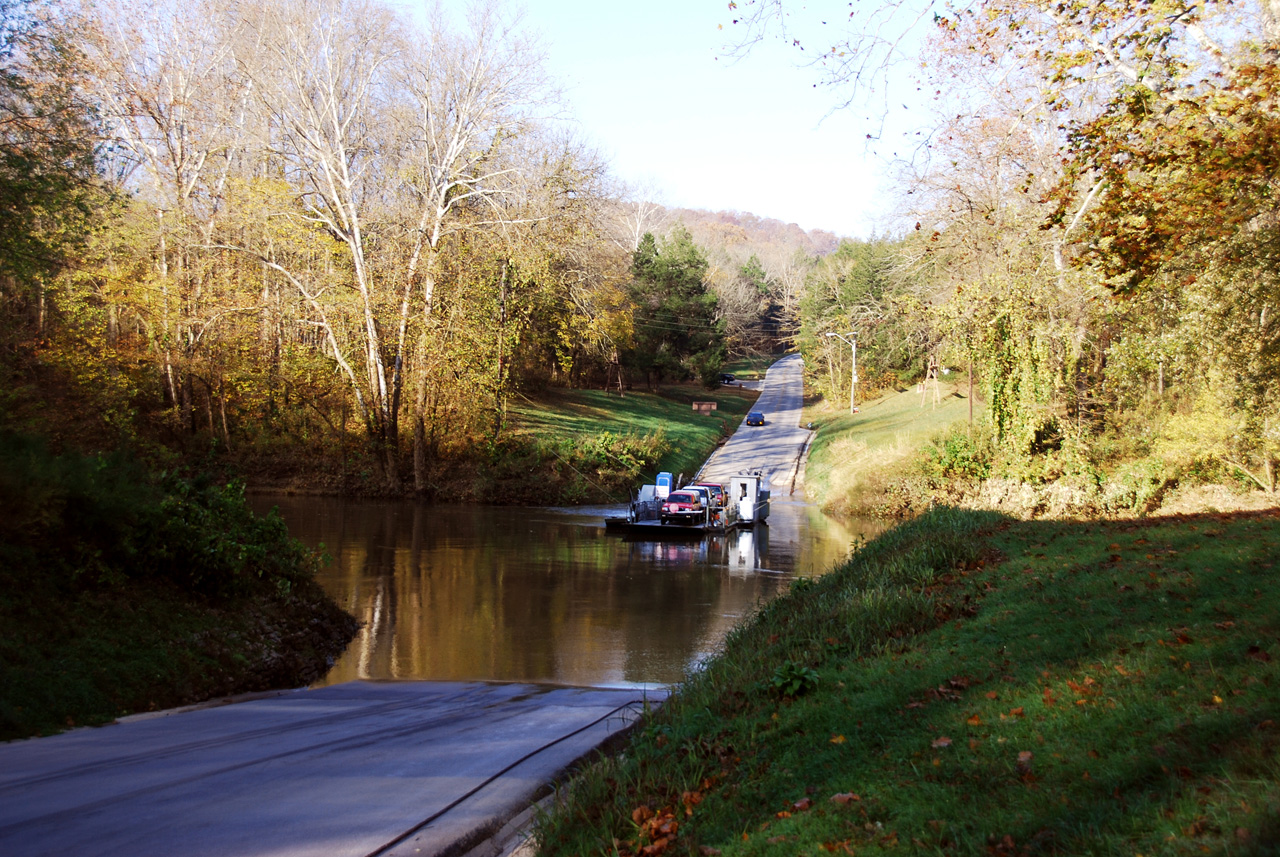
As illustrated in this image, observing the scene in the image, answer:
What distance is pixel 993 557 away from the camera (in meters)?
12.2

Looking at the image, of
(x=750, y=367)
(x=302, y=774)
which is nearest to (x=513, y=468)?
(x=302, y=774)

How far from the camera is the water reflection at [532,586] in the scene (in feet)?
53.0

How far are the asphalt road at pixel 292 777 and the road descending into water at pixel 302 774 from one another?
0.7 inches

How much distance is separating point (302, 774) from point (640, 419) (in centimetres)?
5459

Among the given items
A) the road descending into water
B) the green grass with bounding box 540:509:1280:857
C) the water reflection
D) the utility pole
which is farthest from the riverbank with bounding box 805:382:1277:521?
the road descending into water

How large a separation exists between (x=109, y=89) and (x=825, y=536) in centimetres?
3557

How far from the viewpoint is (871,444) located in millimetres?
49500

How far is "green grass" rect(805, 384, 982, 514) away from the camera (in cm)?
4097

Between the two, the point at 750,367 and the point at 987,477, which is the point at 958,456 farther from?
the point at 750,367

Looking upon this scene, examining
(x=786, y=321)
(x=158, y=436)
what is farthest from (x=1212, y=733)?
(x=786, y=321)

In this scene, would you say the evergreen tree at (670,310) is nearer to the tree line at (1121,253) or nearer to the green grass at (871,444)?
the green grass at (871,444)

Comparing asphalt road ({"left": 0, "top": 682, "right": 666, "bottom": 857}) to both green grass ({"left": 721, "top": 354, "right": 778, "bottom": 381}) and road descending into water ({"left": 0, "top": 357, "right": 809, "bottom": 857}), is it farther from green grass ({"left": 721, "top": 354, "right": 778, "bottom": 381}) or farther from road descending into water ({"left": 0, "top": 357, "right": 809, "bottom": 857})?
green grass ({"left": 721, "top": 354, "right": 778, "bottom": 381})

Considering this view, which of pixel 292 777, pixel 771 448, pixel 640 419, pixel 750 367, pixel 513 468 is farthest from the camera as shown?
pixel 750 367

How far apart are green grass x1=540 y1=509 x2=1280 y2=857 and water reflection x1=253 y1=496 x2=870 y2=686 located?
6.80 meters
